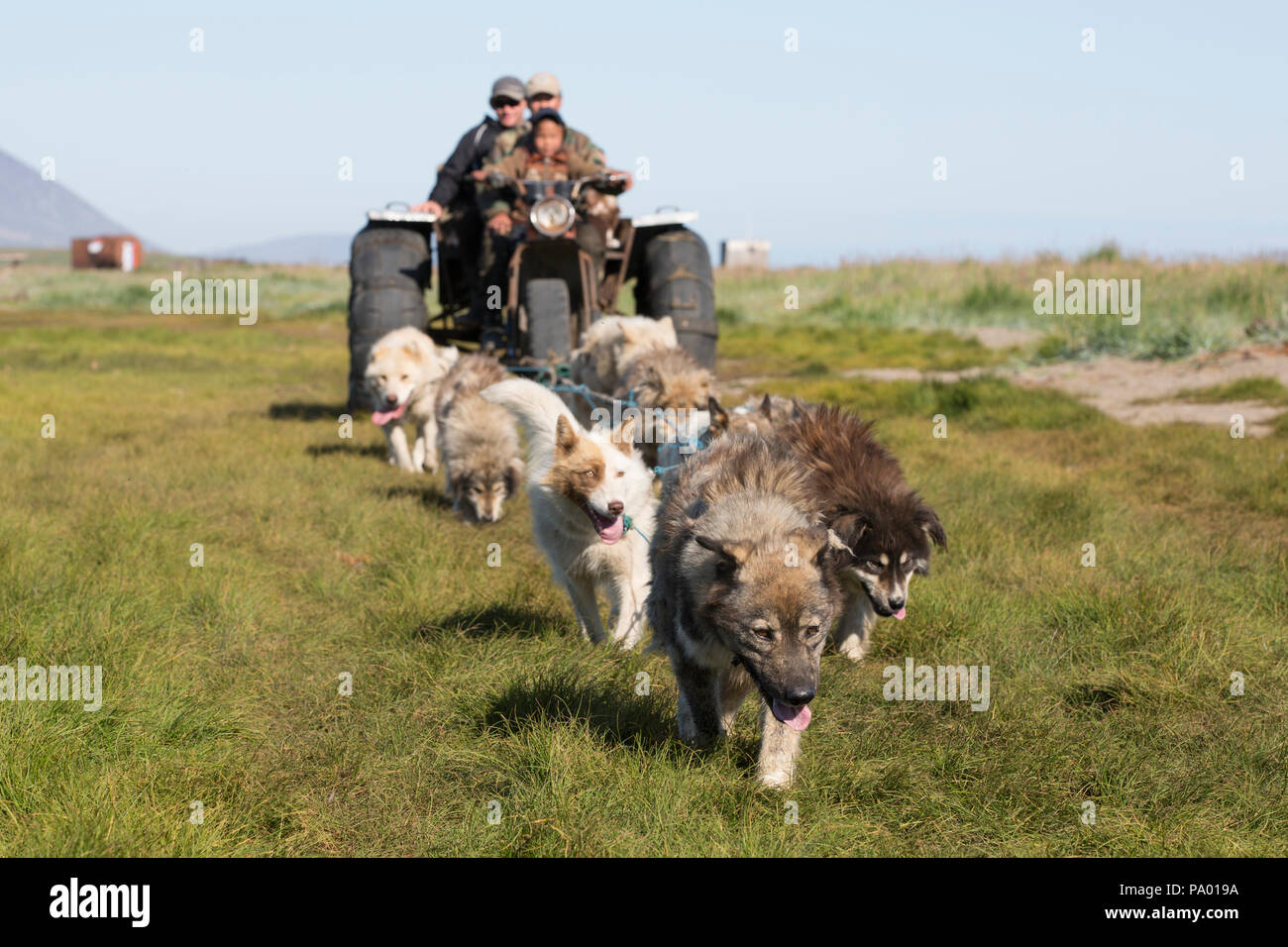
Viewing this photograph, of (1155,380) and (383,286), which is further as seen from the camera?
(1155,380)

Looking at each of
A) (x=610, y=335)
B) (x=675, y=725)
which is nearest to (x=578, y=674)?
(x=675, y=725)

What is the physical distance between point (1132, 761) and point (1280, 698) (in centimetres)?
113

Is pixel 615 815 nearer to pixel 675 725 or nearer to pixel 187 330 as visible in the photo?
pixel 675 725

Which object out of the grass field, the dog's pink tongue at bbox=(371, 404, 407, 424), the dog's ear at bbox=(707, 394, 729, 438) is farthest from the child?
the dog's ear at bbox=(707, 394, 729, 438)

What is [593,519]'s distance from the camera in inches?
223

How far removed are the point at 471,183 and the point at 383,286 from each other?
65.1 inches

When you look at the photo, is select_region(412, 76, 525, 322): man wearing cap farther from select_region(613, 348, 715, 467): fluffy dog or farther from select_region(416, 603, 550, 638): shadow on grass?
select_region(416, 603, 550, 638): shadow on grass

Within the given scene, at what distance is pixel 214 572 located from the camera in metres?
6.52

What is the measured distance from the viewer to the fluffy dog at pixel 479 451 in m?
8.37

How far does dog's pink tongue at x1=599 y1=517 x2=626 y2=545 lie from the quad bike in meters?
4.54

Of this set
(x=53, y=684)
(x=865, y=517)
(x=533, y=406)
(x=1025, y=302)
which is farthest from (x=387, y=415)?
(x=1025, y=302)

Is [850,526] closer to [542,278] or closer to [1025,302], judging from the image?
[542,278]

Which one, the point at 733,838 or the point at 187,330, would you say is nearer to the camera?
the point at 733,838
